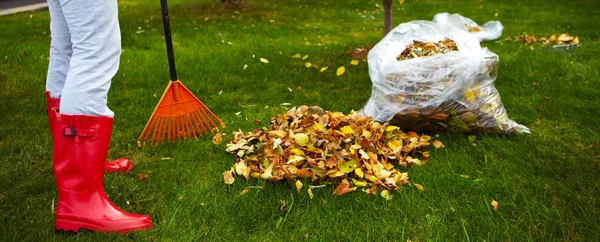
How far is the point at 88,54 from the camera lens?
66.4 inches

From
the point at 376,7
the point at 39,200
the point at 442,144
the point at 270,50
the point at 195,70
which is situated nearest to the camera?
the point at 39,200

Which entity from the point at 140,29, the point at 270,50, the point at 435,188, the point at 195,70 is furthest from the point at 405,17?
the point at 435,188

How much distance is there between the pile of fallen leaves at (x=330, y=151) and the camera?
2.19m

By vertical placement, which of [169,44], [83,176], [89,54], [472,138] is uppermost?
[89,54]

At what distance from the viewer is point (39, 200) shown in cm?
199

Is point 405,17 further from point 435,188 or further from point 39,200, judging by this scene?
point 39,200

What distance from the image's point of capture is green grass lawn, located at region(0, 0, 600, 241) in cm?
186

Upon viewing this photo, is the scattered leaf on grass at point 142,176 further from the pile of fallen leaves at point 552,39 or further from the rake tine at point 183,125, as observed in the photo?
the pile of fallen leaves at point 552,39

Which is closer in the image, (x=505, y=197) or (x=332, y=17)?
(x=505, y=197)

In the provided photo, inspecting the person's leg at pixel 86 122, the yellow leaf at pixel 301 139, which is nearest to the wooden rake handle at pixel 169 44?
the yellow leaf at pixel 301 139

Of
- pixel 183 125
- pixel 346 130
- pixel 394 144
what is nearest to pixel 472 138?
pixel 394 144

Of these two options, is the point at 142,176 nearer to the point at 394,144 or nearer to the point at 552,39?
the point at 394,144

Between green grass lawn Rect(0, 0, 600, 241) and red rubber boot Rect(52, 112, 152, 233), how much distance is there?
5 centimetres

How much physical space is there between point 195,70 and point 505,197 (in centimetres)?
270
